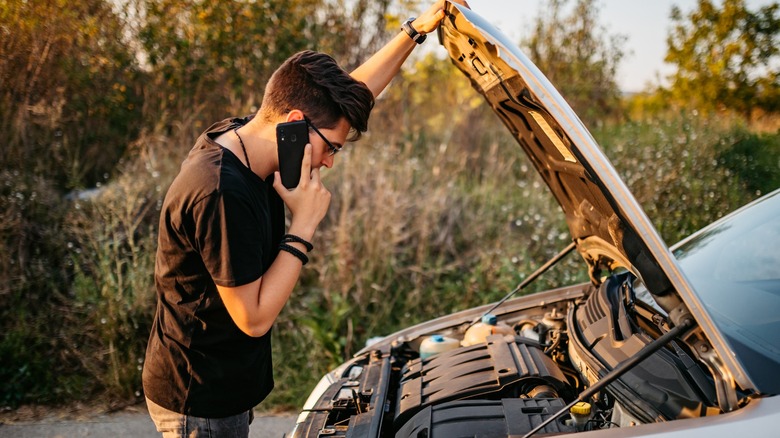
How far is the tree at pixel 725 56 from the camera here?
10.7 meters

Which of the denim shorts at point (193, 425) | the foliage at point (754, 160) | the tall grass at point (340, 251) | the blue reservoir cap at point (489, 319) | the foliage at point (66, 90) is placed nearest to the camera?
the denim shorts at point (193, 425)

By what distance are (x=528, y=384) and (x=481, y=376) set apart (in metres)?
0.17

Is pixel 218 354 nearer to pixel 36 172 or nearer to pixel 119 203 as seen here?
pixel 119 203

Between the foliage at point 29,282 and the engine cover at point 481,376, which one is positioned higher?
the foliage at point 29,282

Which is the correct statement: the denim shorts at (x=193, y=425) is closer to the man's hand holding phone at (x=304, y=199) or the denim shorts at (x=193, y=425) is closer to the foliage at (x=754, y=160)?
the man's hand holding phone at (x=304, y=199)

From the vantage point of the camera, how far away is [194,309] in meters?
1.92

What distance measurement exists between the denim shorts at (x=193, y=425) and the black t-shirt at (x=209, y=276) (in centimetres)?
3

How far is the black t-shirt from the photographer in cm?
173

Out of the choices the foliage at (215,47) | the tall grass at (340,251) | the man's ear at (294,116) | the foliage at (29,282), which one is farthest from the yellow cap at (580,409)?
the foliage at (215,47)

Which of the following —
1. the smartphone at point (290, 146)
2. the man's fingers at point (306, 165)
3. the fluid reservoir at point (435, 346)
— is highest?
the smartphone at point (290, 146)

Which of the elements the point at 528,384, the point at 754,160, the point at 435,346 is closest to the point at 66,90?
the point at 435,346

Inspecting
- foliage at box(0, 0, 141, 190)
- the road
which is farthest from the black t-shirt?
foliage at box(0, 0, 141, 190)

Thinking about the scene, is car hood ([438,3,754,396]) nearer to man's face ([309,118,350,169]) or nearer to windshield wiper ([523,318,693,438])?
windshield wiper ([523,318,693,438])

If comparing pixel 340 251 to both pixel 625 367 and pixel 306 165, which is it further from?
pixel 625 367
